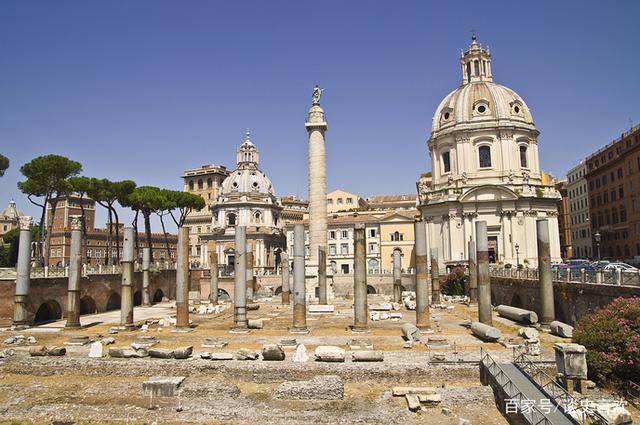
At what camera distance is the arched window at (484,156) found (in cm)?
6038

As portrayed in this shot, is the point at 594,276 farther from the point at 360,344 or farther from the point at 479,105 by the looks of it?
the point at 479,105

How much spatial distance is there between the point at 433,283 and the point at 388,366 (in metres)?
25.9

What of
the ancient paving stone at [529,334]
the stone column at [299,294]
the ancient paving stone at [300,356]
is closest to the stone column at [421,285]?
the ancient paving stone at [529,334]

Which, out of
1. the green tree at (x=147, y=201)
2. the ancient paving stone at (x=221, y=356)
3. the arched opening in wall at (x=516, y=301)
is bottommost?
the ancient paving stone at (x=221, y=356)

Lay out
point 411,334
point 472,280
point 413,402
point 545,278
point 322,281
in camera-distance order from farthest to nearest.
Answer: point 472,280 → point 322,281 → point 545,278 → point 411,334 → point 413,402

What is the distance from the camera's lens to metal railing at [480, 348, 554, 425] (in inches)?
511

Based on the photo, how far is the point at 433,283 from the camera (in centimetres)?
4225

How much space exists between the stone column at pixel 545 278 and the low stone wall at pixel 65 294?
98.9 ft

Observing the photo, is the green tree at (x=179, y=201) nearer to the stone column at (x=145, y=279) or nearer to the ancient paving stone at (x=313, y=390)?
the stone column at (x=145, y=279)

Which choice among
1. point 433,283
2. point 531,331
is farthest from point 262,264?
point 531,331

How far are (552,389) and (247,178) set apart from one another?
80535mm

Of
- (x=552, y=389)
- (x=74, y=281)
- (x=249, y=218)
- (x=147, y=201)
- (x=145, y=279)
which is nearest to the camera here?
(x=552, y=389)

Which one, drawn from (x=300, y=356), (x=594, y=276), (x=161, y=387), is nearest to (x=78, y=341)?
(x=161, y=387)

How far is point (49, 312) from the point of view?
36.0 m
